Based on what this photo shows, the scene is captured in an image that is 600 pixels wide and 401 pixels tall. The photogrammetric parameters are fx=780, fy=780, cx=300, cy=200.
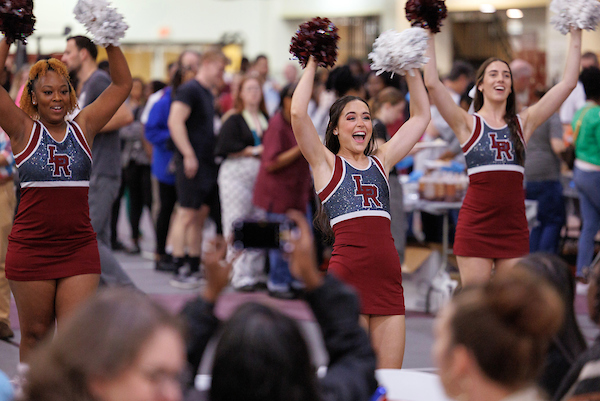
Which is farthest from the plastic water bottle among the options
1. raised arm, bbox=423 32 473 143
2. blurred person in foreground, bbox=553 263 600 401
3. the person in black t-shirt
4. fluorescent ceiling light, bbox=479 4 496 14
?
fluorescent ceiling light, bbox=479 4 496 14

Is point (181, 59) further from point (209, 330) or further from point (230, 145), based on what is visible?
point (209, 330)

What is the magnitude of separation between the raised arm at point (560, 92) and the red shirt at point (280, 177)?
2.55 meters

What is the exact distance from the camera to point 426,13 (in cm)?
400

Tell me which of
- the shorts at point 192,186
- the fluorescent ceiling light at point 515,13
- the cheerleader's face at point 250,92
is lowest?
the shorts at point 192,186

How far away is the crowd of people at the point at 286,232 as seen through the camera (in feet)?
4.91

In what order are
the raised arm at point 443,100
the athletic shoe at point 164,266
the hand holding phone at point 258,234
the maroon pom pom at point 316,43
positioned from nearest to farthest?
the hand holding phone at point 258,234, the maroon pom pom at point 316,43, the raised arm at point 443,100, the athletic shoe at point 164,266

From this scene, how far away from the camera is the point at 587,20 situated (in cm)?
443

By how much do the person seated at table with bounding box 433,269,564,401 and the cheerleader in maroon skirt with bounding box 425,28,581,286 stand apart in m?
2.83

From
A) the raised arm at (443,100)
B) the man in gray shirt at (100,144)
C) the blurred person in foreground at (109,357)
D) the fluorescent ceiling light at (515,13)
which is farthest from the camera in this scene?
the fluorescent ceiling light at (515,13)

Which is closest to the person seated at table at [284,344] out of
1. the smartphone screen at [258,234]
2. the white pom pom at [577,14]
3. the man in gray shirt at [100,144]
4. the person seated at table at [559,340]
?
the smartphone screen at [258,234]

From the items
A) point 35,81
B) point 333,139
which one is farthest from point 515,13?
point 35,81

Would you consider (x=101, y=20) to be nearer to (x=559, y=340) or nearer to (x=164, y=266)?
(x=559, y=340)

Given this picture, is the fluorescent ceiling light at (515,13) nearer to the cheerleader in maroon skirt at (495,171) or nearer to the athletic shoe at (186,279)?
the athletic shoe at (186,279)

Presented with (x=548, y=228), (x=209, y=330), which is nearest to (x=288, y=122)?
(x=548, y=228)
